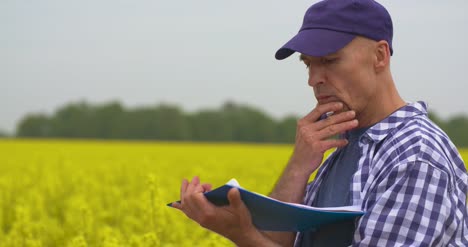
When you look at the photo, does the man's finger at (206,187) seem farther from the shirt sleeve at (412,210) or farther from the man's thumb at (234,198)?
the shirt sleeve at (412,210)

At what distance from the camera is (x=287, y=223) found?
2.14 meters

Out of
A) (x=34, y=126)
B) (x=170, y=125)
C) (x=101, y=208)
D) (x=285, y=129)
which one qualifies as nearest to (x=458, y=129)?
(x=285, y=129)

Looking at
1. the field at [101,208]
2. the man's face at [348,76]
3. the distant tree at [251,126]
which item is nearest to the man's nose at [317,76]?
the man's face at [348,76]

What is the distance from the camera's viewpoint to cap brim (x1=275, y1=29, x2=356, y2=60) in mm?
2092

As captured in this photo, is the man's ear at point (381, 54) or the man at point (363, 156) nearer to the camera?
the man at point (363, 156)

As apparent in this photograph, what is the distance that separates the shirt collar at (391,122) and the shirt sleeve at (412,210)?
0.59 ft

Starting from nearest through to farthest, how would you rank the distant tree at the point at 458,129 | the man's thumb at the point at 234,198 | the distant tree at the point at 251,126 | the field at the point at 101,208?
the man's thumb at the point at 234,198
the field at the point at 101,208
the distant tree at the point at 458,129
the distant tree at the point at 251,126

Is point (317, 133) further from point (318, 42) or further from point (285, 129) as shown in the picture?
point (285, 129)

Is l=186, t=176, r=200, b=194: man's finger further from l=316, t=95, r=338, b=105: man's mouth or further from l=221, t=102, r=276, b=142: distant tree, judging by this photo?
l=221, t=102, r=276, b=142: distant tree

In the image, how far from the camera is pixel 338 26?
2131 millimetres

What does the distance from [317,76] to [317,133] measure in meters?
0.15

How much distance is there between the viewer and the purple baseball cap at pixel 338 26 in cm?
211

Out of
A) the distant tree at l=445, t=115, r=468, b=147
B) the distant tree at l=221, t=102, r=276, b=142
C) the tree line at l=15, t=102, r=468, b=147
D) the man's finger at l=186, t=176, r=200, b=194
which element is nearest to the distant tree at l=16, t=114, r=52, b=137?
the tree line at l=15, t=102, r=468, b=147

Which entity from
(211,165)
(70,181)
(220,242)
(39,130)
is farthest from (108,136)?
(220,242)
